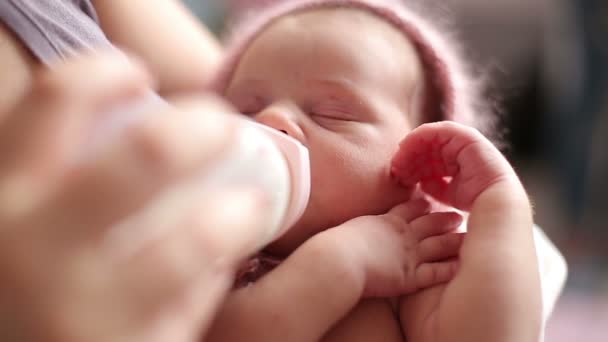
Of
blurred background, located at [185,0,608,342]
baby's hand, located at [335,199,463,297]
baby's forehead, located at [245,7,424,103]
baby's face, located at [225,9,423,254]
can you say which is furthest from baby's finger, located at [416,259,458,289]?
blurred background, located at [185,0,608,342]

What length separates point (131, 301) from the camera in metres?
0.36

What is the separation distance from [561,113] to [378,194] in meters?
2.09

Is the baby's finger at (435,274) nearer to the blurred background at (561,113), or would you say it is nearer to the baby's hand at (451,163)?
the baby's hand at (451,163)

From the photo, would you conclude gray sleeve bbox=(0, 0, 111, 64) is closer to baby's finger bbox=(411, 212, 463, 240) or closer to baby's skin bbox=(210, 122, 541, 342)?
baby's skin bbox=(210, 122, 541, 342)

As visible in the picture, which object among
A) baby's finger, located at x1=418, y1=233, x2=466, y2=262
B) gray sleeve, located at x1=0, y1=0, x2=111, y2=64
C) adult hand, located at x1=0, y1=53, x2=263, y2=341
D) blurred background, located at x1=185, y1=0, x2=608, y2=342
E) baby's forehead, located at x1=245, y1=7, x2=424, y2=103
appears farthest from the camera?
blurred background, located at x1=185, y1=0, x2=608, y2=342

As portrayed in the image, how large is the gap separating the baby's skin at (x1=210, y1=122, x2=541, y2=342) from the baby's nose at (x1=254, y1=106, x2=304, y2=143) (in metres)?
0.12

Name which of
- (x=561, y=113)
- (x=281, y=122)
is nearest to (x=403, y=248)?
(x=281, y=122)

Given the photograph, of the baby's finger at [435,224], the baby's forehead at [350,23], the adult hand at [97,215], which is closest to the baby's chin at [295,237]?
the baby's finger at [435,224]

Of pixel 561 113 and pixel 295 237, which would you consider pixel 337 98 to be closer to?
pixel 295 237

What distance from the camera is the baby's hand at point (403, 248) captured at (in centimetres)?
67

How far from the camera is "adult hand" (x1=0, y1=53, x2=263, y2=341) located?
0.34 meters

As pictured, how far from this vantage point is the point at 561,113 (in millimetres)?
2648

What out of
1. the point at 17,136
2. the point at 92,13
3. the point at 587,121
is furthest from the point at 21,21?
the point at 587,121

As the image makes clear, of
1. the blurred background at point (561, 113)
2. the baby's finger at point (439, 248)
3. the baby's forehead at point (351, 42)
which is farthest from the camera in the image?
the blurred background at point (561, 113)
